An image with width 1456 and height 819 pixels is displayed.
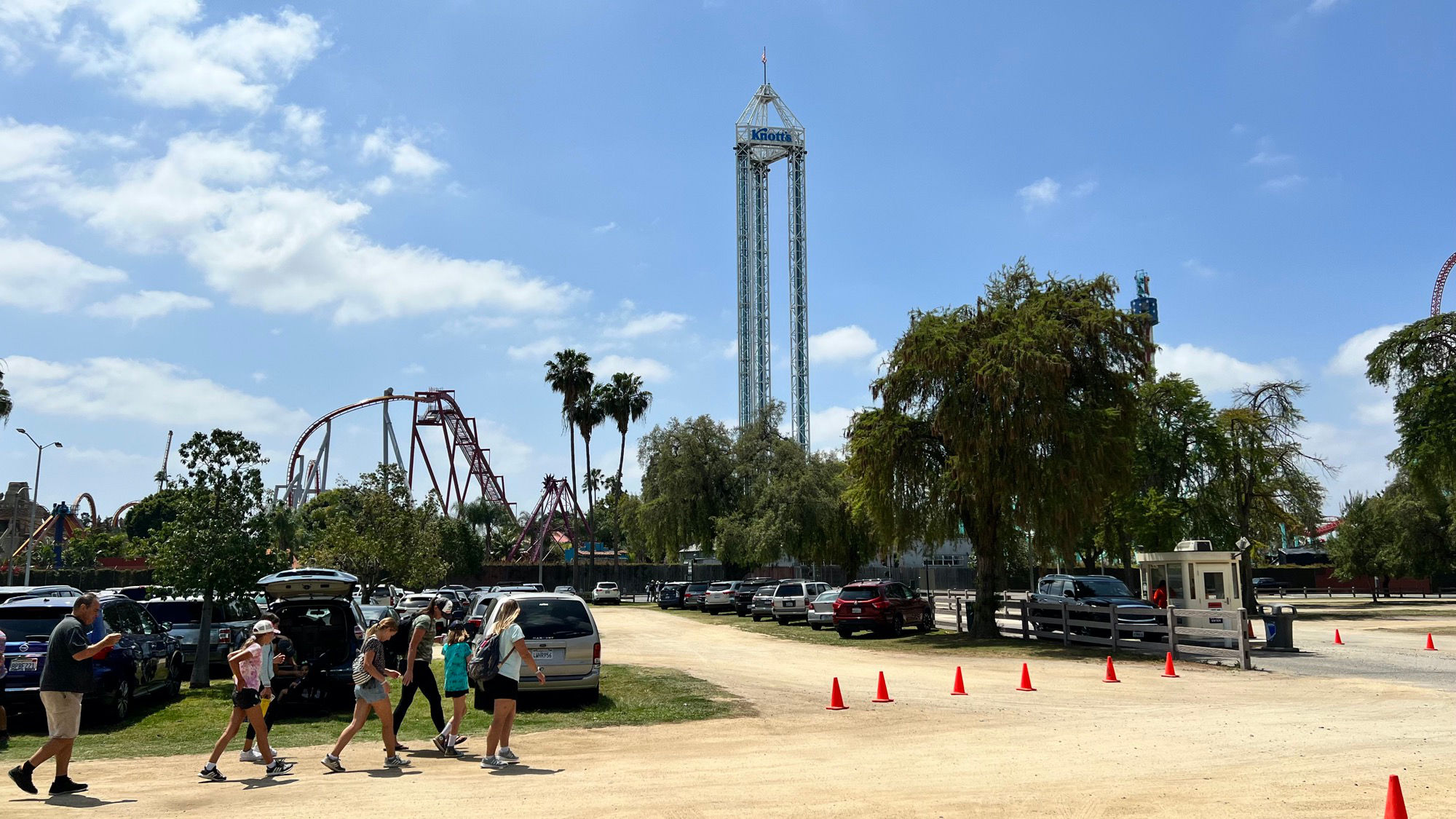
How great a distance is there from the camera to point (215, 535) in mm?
18297

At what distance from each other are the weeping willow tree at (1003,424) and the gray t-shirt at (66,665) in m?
21.6

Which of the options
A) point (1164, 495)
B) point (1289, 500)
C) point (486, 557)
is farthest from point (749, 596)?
point (486, 557)

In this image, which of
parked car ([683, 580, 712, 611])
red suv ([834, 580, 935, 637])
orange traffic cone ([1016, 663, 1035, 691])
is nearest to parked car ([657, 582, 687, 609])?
parked car ([683, 580, 712, 611])

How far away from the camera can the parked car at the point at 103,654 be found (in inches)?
506

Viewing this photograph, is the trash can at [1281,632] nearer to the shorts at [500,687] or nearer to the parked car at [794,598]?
the parked car at [794,598]

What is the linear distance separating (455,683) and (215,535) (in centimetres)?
951

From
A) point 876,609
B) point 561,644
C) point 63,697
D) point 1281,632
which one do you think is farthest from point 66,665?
point 1281,632

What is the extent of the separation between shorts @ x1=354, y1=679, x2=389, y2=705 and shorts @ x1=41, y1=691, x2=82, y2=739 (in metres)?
2.35

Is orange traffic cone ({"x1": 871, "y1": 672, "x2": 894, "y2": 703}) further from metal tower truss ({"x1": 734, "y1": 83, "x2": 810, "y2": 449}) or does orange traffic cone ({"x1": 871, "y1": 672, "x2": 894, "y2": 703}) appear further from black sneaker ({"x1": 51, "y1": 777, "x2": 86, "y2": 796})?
metal tower truss ({"x1": 734, "y1": 83, "x2": 810, "y2": 449})

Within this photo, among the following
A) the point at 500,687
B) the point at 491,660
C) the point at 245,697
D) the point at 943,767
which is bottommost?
the point at 943,767

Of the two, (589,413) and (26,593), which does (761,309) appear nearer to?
(589,413)

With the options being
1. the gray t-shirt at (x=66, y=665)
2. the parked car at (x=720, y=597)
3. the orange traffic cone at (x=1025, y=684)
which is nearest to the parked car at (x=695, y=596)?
the parked car at (x=720, y=597)

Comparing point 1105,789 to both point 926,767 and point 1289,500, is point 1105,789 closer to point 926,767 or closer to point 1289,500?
point 926,767

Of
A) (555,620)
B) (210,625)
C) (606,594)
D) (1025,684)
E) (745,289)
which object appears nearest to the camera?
(555,620)
